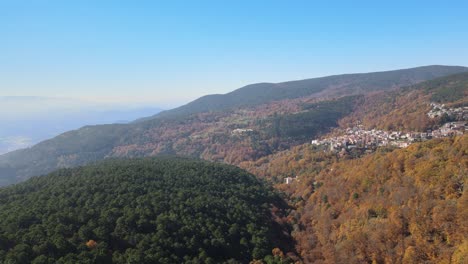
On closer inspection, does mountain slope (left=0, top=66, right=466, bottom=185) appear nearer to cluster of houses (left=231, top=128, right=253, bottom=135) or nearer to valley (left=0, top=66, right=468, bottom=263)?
cluster of houses (left=231, top=128, right=253, bottom=135)

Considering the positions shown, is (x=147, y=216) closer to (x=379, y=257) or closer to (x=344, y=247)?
(x=344, y=247)

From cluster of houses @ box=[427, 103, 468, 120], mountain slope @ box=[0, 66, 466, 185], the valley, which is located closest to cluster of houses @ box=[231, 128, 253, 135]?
mountain slope @ box=[0, 66, 466, 185]

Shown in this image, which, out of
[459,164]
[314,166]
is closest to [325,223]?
[459,164]

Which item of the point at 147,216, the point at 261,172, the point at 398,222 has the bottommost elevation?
the point at 261,172

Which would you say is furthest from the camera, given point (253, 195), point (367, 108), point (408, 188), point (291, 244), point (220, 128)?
point (220, 128)

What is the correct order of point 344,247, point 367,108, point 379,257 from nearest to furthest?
point 379,257 → point 344,247 → point 367,108
